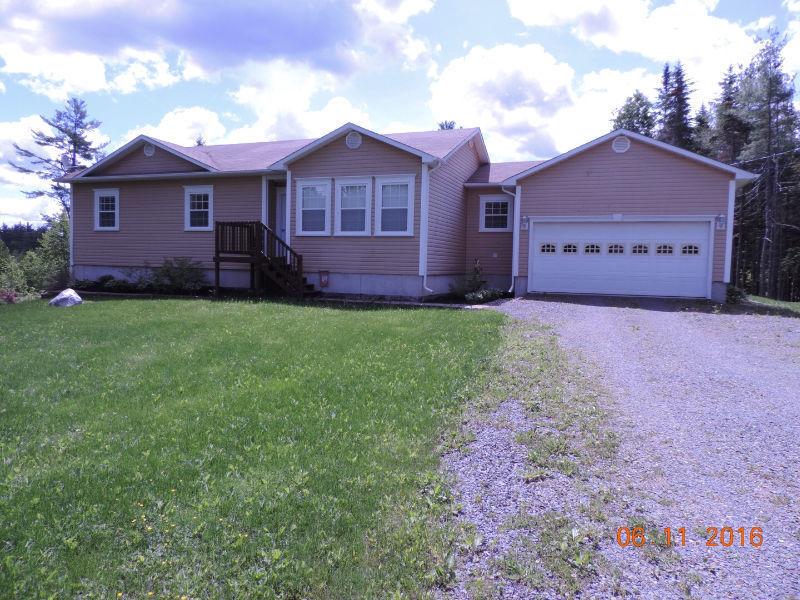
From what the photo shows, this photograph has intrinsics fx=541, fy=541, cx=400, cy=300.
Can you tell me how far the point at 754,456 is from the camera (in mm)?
3830

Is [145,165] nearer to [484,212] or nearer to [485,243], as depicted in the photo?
[484,212]

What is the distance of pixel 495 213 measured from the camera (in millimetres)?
16812

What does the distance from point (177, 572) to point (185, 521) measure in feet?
1.42

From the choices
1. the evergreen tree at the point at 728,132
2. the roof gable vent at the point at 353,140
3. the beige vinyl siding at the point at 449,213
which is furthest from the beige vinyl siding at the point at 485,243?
the evergreen tree at the point at 728,132

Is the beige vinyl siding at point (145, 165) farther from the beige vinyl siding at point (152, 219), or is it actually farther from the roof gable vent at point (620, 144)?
the roof gable vent at point (620, 144)

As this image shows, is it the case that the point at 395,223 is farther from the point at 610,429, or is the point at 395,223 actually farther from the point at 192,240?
the point at 610,429

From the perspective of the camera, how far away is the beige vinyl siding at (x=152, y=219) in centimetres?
1594

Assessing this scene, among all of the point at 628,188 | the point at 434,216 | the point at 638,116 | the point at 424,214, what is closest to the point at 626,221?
the point at 628,188

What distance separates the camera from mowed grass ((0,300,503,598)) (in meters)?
2.76

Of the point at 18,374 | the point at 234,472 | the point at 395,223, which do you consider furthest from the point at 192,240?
the point at 234,472
